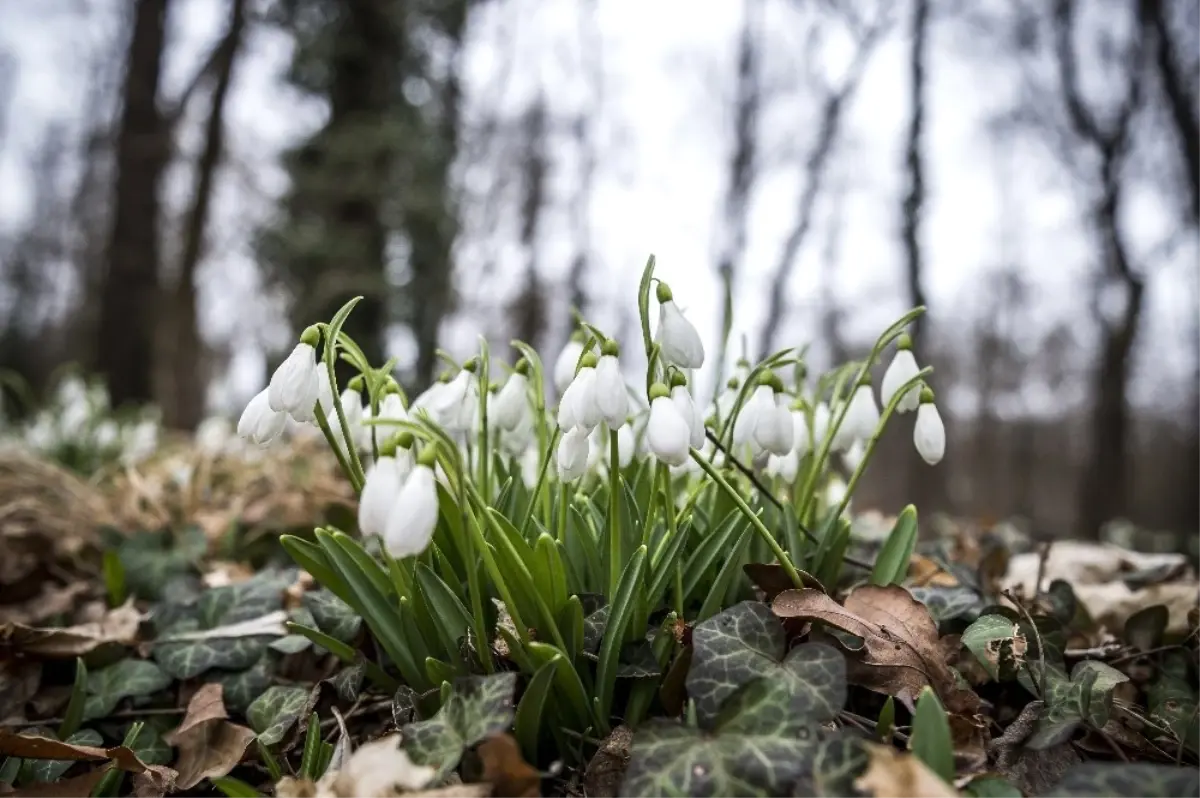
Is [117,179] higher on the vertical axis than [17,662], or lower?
higher

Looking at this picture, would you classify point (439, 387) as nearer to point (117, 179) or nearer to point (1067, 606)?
point (1067, 606)

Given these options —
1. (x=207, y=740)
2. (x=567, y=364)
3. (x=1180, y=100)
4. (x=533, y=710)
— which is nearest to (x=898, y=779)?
(x=533, y=710)

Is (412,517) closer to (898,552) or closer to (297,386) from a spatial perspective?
(297,386)

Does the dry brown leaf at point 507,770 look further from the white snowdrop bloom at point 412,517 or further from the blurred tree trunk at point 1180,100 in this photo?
the blurred tree trunk at point 1180,100

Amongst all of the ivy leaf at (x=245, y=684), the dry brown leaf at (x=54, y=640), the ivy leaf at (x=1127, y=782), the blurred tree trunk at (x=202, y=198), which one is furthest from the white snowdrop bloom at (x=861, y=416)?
the blurred tree trunk at (x=202, y=198)

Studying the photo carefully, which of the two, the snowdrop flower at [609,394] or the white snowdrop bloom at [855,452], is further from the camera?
the white snowdrop bloom at [855,452]

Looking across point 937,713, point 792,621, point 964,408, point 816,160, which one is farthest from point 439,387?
point 964,408
